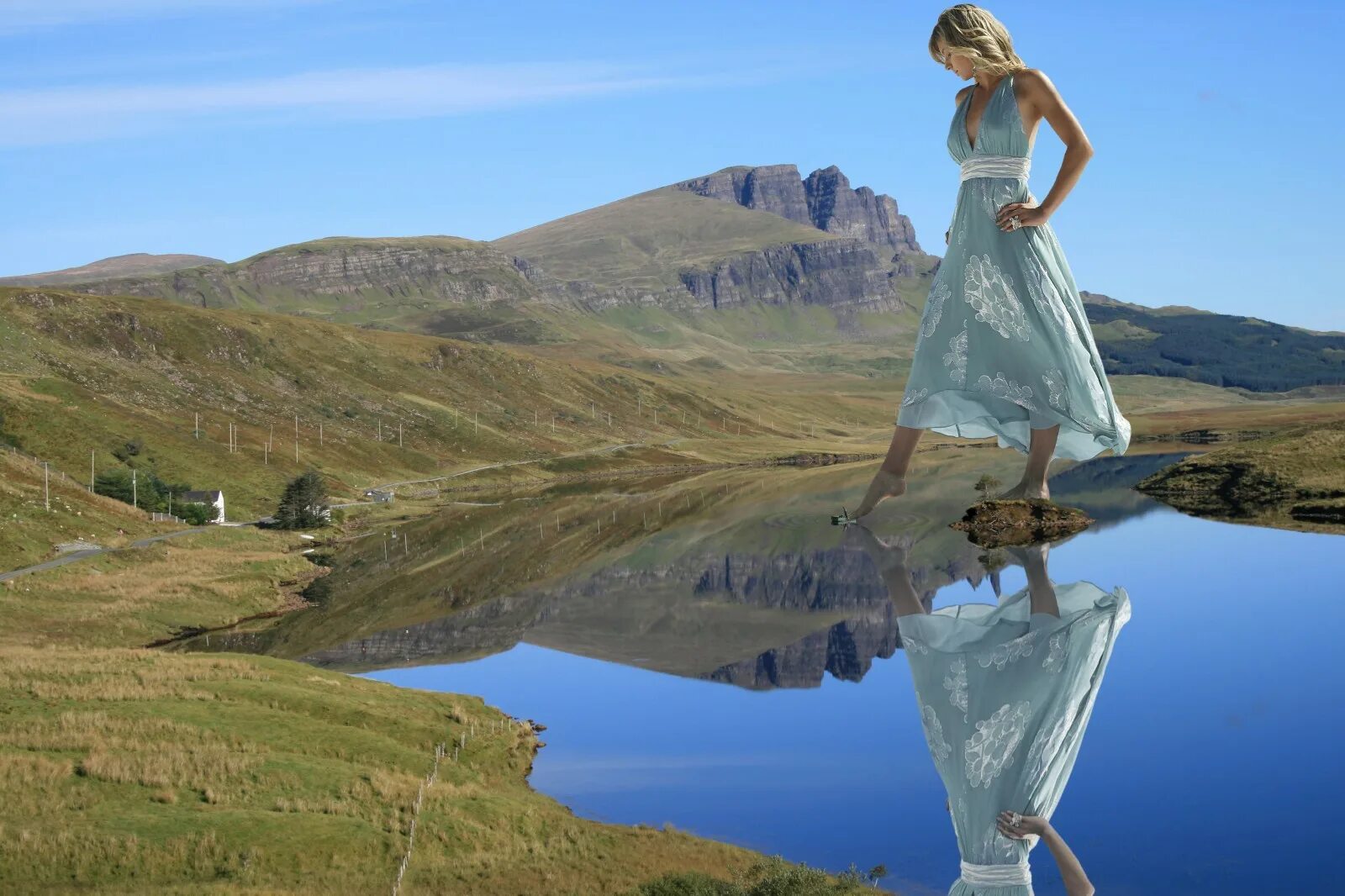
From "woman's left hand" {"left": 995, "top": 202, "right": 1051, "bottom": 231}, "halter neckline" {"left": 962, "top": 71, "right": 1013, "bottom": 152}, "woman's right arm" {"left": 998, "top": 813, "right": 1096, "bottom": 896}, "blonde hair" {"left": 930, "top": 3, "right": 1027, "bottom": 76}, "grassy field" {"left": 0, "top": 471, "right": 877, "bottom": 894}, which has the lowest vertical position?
"grassy field" {"left": 0, "top": 471, "right": 877, "bottom": 894}

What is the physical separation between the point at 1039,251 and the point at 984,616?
2.64m

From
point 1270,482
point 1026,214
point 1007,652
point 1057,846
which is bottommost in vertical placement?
point 1270,482

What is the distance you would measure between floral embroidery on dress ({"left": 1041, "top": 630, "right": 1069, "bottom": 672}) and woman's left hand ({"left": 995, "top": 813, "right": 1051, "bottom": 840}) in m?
1.57

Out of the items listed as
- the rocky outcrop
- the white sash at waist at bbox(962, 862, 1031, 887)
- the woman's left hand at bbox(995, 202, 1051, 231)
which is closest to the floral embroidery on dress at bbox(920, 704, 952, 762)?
the white sash at waist at bbox(962, 862, 1031, 887)

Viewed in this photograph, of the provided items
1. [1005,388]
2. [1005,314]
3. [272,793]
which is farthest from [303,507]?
[1005,314]

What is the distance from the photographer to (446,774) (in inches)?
1162

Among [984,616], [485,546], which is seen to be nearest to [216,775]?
[984,616]

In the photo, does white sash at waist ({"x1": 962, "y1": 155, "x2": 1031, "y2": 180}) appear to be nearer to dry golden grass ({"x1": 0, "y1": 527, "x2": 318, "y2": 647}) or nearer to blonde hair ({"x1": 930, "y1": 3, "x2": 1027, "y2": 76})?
blonde hair ({"x1": 930, "y1": 3, "x2": 1027, "y2": 76})

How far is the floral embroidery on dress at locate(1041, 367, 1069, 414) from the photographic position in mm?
9125

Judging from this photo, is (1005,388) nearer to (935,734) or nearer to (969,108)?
(969,108)

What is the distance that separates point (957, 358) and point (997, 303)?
47 cm

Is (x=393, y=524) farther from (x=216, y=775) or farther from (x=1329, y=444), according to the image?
(x=216, y=775)

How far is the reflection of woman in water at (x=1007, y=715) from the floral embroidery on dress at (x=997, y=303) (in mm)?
2038

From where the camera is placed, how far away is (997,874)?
20.1 feet
